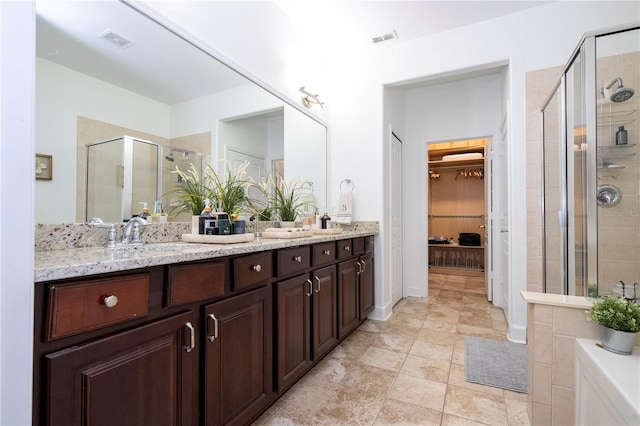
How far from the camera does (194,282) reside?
1.11 meters

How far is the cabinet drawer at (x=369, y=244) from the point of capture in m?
2.86

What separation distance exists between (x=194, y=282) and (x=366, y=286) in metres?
2.02

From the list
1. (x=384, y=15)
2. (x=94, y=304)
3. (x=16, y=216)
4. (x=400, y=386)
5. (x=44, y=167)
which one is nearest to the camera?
(x=16, y=216)

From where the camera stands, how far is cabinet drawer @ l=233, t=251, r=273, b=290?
51.2 inches

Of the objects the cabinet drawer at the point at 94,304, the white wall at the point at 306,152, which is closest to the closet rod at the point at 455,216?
the white wall at the point at 306,152

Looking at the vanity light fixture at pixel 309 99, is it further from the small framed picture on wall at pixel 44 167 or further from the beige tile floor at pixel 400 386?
the beige tile floor at pixel 400 386

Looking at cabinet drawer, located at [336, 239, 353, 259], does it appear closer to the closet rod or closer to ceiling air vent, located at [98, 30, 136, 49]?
ceiling air vent, located at [98, 30, 136, 49]

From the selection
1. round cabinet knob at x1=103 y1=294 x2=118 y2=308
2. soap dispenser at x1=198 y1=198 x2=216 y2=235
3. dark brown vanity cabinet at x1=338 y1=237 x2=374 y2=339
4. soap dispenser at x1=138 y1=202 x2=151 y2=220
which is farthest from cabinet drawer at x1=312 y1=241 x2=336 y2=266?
round cabinet knob at x1=103 y1=294 x2=118 y2=308

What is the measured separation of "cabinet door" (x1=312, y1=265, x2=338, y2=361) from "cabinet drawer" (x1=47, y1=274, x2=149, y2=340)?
116 cm

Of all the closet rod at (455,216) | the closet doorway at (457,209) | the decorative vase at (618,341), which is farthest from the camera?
the closet rod at (455,216)

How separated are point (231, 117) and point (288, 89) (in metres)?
0.81

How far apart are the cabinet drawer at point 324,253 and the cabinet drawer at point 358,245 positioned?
408 mm

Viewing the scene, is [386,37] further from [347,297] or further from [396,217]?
[347,297]

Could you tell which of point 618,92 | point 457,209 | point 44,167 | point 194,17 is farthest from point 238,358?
point 457,209
